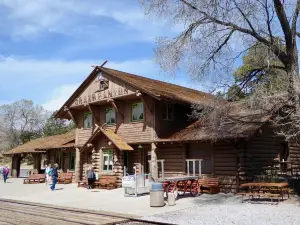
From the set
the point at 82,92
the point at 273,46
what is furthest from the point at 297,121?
the point at 82,92

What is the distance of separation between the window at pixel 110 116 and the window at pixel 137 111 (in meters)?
2.01

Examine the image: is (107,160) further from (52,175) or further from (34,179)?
(34,179)

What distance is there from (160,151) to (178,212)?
9.52m

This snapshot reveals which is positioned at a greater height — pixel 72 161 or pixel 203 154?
pixel 203 154

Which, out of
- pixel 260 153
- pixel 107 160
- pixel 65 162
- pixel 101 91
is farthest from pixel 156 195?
pixel 65 162

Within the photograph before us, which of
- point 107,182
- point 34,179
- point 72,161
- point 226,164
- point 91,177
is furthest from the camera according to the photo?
point 72,161

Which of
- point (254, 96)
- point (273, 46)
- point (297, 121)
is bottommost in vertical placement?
point (297, 121)

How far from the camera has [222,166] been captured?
745 inches

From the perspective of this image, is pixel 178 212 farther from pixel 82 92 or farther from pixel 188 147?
pixel 82 92

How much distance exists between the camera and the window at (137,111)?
2320 cm

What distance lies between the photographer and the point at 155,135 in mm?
21906

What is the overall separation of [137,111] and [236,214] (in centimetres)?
1262

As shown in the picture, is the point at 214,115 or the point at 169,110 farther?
the point at 169,110

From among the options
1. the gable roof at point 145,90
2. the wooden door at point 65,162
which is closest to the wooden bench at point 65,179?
the wooden door at point 65,162
